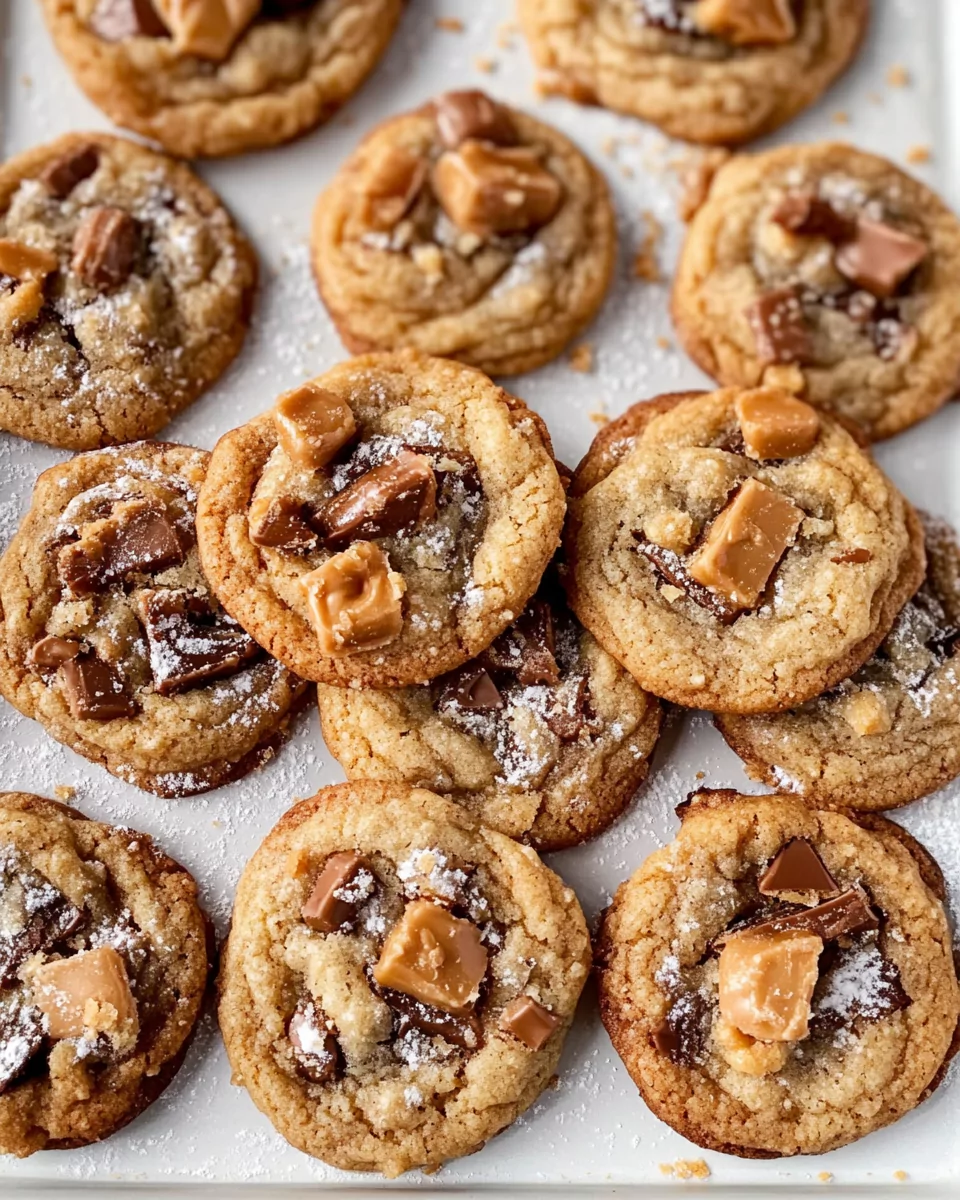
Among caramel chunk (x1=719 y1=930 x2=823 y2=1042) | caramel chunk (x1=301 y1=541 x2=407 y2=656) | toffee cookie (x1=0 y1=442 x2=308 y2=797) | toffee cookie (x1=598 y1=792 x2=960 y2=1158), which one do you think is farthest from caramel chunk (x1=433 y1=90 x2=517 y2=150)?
caramel chunk (x1=719 y1=930 x2=823 y2=1042)

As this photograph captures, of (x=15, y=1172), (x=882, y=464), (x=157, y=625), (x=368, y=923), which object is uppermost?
(x=157, y=625)

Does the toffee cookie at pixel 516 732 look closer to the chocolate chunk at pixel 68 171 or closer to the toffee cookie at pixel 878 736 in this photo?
the toffee cookie at pixel 878 736

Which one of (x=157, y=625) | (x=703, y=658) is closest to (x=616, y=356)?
(x=703, y=658)

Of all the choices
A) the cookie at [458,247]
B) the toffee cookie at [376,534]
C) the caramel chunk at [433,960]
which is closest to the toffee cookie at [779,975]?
the caramel chunk at [433,960]

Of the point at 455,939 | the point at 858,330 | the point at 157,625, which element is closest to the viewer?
the point at 455,939

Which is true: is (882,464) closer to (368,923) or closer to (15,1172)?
(368,923)
